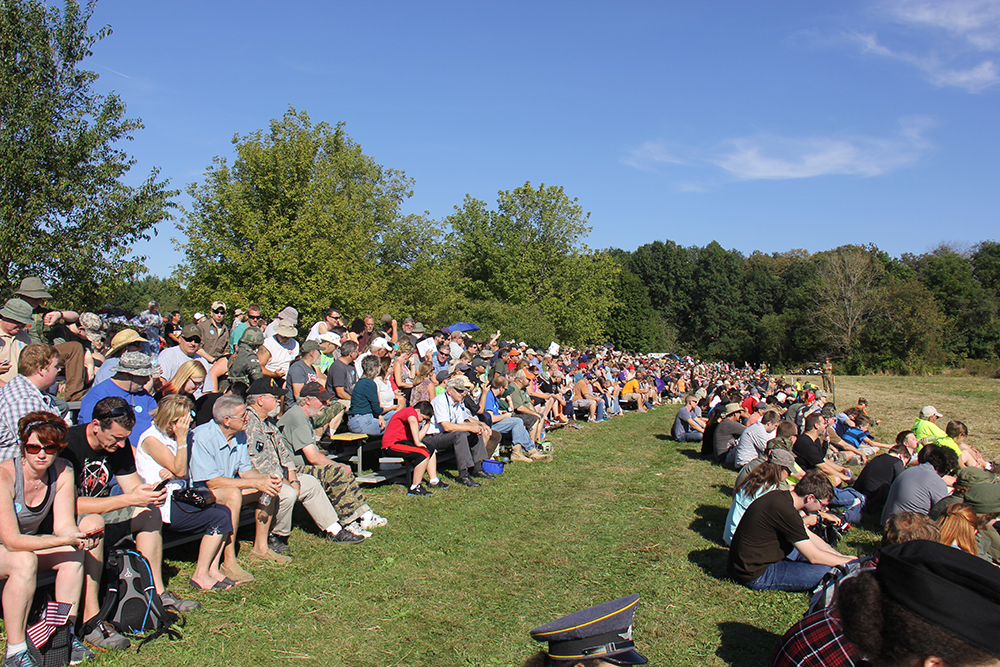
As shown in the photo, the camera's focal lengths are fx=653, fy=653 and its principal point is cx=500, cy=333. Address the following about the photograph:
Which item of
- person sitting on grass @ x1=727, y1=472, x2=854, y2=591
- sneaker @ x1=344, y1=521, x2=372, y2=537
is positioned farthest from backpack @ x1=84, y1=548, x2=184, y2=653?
person sitting on grass @ x1=727, y1=472, x2=854, y2=591

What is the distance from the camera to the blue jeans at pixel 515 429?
1128cm

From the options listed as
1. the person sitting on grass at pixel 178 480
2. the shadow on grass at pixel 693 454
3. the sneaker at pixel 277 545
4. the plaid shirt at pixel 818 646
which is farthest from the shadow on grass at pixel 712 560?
the shadow on grass at pixel 693 454

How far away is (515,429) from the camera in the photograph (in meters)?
11.3

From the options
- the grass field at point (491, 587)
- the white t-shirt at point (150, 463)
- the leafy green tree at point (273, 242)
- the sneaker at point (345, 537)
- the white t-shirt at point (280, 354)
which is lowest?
the grass field at point (491, 587)

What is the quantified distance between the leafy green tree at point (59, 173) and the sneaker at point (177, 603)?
40.3 ft

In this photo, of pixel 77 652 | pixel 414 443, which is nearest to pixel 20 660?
pixel 77 652

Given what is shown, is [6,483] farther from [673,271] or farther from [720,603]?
[673,271]

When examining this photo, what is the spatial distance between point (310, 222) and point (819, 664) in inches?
778

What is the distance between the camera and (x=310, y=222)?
20547 millimetres

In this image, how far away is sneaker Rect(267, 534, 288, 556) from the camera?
20.1 ft

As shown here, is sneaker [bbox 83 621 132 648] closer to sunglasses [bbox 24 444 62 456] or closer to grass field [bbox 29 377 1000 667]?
grass field [bbox 29 377 1000 667]

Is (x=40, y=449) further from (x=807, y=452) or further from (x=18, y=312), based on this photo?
(x=807, y=452)

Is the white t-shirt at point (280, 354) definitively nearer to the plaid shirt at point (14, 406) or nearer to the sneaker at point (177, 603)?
the plaid shirt at point (14, 406)

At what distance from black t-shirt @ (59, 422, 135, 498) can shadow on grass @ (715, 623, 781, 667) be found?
4558 millimetres
